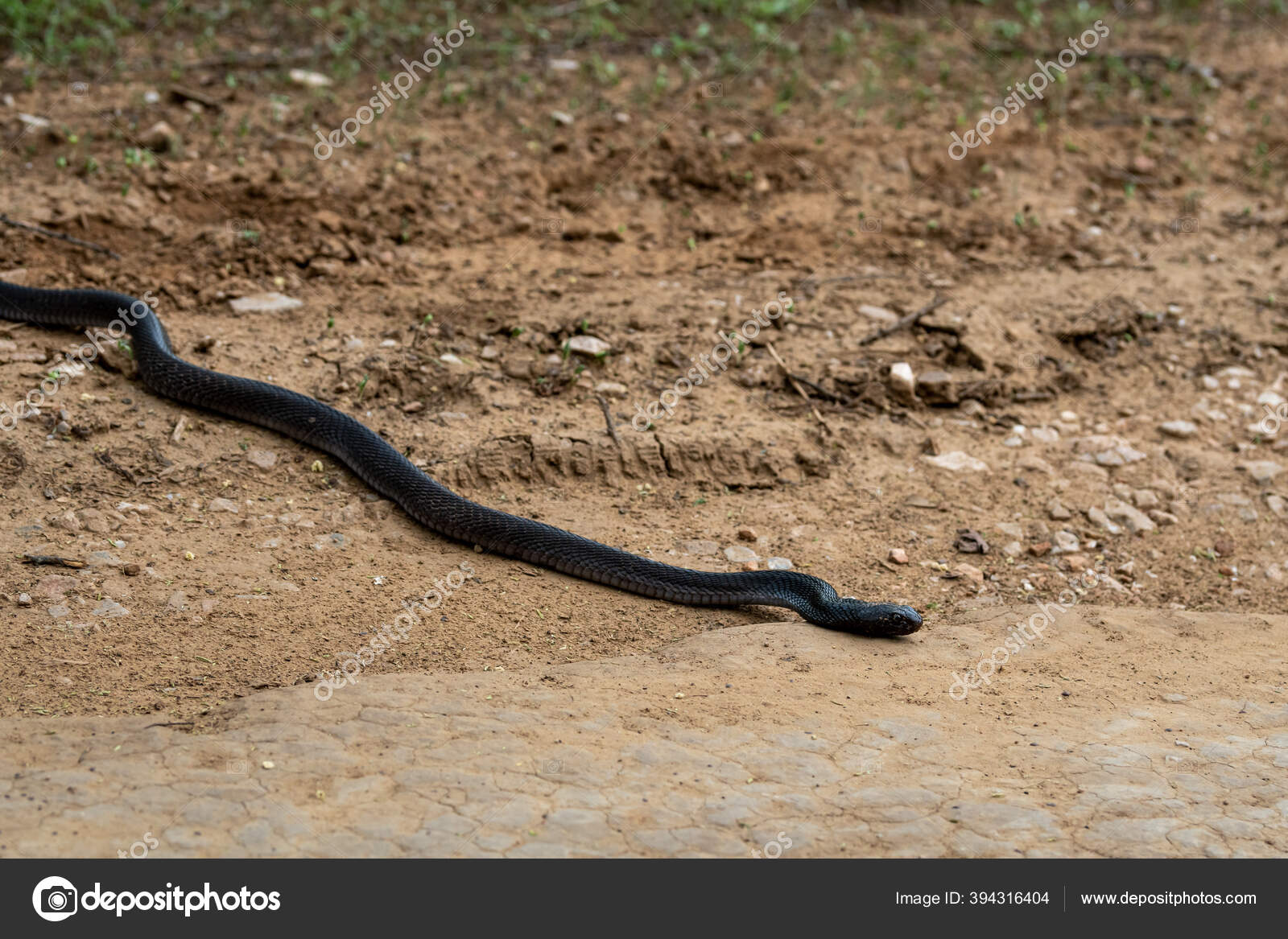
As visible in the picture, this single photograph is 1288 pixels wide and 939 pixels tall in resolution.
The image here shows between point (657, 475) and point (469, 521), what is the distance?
1320mm

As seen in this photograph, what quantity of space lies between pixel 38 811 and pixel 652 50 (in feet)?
30.1

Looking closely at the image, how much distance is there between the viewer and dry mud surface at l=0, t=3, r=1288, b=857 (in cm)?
412

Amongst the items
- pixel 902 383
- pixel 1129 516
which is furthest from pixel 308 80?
pixel 1129 516

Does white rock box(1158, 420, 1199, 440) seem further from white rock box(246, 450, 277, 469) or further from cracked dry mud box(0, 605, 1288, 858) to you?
white rock box(246, 450, 277, 469)

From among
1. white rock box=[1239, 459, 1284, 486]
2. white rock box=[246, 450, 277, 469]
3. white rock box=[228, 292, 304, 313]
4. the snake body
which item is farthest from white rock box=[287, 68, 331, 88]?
white rock box=[1239, 459, 1284, 486]

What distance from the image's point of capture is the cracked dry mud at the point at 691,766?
3.73 m

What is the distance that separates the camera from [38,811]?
361 cm

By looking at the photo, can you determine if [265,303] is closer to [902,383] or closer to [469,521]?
[469,521]

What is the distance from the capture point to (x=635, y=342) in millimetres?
7867

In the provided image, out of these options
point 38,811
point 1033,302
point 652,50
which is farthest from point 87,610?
point 652,50

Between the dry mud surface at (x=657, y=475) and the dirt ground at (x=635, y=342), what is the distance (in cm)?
3

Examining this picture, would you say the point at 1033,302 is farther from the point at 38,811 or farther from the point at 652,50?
the point at 38,811

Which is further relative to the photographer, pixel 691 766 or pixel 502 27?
pixel 502 27

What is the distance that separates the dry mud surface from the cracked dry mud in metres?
0.02
